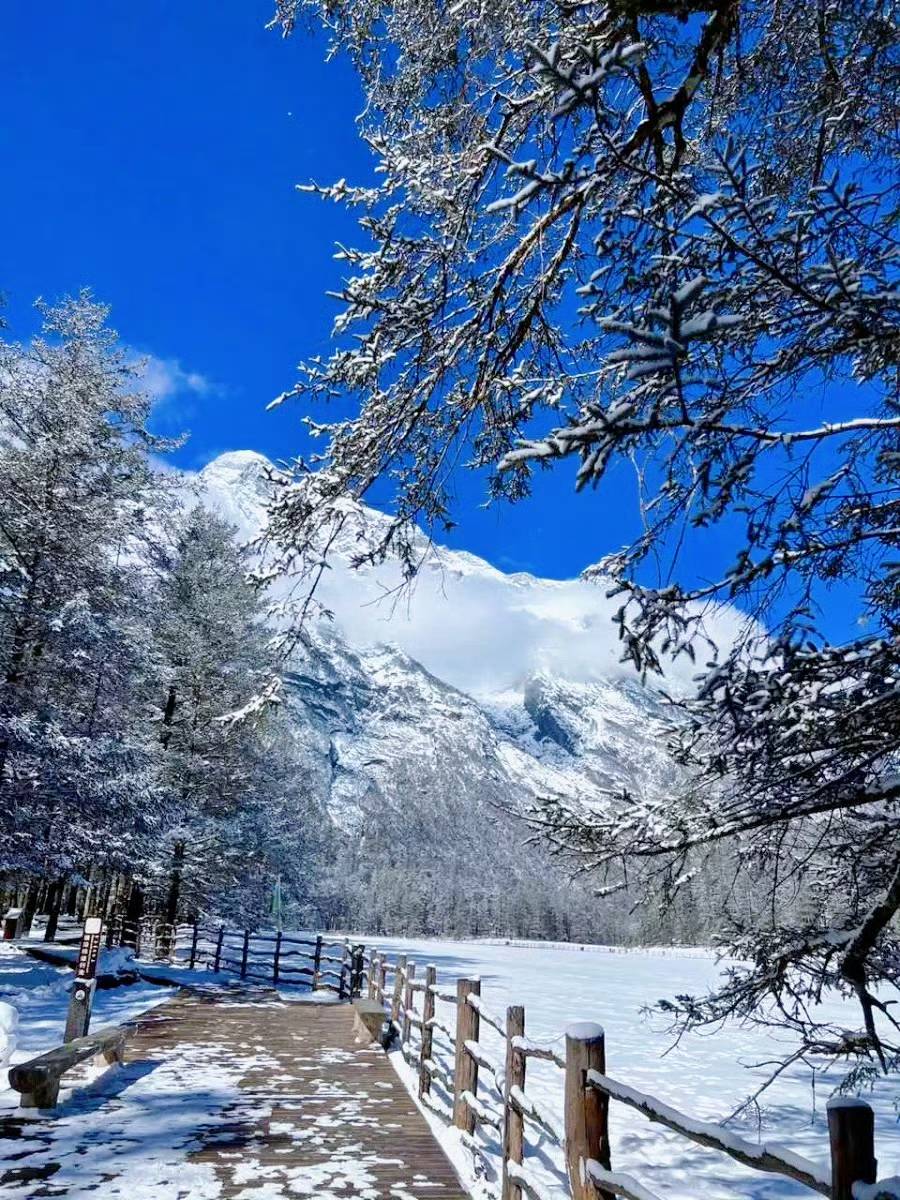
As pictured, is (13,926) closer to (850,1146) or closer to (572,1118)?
(572,1118)

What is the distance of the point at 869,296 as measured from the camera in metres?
2.58

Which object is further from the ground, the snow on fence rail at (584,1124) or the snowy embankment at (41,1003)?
the snow on fence rail at (584,1124)

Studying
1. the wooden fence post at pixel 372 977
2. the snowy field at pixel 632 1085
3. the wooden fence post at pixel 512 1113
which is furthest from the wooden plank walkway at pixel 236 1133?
the wooden fence post at pixel 372 977

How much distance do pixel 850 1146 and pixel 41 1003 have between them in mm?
14353

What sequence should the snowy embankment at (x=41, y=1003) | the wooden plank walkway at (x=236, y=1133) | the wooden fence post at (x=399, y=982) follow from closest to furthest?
the wooden plank walkway at (x=236, y=1133)
the snowy embankment at (x=41, y=1003)
the wooden fence post at (x=399, y=982)

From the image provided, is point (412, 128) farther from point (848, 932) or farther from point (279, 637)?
point (848, 932)

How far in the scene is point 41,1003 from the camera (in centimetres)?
1285

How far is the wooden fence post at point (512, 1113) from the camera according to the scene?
15.4 feet

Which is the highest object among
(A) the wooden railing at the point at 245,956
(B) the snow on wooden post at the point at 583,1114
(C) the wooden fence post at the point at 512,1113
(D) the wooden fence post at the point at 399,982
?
(B) the snow on wooden post at the point at 583,1114

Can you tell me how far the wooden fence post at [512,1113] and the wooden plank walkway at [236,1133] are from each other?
0.62 meters

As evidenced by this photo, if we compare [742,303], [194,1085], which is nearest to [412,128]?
[742,303]

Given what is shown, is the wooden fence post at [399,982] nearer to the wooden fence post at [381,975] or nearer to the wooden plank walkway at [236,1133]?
the wooden plank walkway at [236,1133]

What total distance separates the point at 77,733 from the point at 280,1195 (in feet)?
37.5

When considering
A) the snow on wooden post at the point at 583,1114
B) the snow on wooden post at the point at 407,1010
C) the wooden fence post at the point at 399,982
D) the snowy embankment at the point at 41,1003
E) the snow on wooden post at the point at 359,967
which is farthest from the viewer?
the snow on wooden post at the point at 359,967
